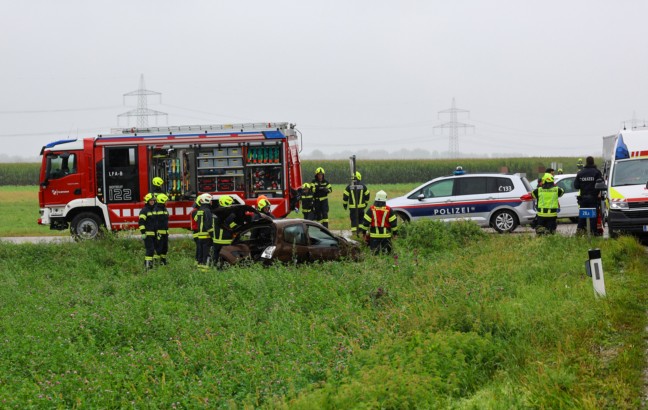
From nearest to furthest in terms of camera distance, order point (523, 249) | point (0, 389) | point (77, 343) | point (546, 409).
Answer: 1. point (546, 409)
2. point (0, 389)
3. point (77, 343)
4. point (523, 249)

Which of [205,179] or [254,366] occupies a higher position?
[205,179]

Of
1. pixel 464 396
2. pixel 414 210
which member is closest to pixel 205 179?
pixel 414 210

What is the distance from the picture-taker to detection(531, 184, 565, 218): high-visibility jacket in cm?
1772

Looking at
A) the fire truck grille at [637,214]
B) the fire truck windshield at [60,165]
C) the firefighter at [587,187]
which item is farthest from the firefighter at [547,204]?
the fire truck windshield at [60,165]

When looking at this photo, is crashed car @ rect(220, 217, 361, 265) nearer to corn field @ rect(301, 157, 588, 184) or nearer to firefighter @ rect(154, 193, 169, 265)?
firefighter @ rect(154, 193, 169, 265)

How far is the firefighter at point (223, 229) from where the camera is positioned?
14508 millimetres

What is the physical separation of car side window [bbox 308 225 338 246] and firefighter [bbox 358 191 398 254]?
84 centimetres

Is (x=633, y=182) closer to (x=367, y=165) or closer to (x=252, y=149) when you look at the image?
(x=252, y=149)

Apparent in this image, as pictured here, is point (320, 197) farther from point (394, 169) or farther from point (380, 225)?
point (394, 169)

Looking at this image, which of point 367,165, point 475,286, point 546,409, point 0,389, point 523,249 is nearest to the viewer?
point 546,409

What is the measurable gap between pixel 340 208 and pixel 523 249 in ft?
66.7

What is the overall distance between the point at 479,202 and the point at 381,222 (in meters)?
6.52

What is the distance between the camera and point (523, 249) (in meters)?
15.3

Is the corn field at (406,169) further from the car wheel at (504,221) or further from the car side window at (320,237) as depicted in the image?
the car side window at (320,237)
